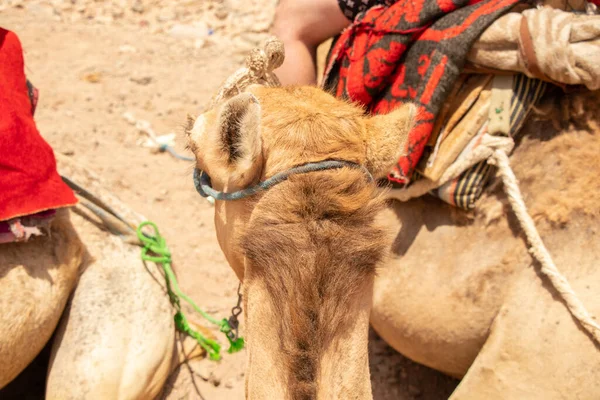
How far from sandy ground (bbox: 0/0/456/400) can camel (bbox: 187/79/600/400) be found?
1.19ft

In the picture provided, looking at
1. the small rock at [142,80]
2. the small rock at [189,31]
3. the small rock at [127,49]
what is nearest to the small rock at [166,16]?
the small rock at [189,31]

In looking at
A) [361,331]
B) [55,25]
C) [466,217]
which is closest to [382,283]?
[466,217]

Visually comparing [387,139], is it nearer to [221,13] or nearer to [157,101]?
[157,101]

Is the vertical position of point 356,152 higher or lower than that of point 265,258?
higher

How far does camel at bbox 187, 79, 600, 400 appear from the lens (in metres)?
1.26

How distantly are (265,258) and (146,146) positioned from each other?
11.8 ft

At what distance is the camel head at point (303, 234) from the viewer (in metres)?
1.23

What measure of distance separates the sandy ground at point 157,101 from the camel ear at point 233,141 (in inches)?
9.5

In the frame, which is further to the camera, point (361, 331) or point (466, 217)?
point (466, 217)

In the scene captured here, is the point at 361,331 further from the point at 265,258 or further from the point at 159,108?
the point at 159,108

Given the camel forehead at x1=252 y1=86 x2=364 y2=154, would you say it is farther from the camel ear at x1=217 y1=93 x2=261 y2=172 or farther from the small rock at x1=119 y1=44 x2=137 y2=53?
the small rock at x1=119 y1=44 x2=137 y2=53

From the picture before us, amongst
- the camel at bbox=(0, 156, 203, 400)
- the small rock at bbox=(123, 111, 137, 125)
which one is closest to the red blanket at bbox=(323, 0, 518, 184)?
the camel at bbox=(0, 156, 203, 400)

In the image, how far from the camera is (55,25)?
21.8ft

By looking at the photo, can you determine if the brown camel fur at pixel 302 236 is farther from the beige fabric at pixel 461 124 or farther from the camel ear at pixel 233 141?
the beige fabric at pixel 461 124
